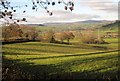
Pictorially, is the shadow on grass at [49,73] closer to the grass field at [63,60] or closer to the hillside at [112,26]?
the grass field at [63,60]

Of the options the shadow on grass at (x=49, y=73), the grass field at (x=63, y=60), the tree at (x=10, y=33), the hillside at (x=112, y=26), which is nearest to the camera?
the tree at (x=10, y=33)

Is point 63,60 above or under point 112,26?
under

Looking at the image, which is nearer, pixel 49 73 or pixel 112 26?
pixel 49 73

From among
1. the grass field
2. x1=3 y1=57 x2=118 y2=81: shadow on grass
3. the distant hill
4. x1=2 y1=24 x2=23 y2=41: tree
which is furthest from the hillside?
x1=2 y1=24 x2=23 y2=41: tree

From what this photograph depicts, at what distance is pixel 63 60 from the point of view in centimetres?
1359

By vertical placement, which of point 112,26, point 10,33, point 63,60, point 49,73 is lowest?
point 49,73

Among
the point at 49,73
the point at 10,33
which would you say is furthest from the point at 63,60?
the point at 10,33

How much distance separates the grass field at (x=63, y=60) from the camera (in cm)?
1326

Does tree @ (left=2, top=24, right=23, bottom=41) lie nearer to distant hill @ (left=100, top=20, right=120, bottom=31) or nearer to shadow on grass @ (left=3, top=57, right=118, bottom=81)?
shadow on grass @ (left=3, top=57, right=118, bottom=81)

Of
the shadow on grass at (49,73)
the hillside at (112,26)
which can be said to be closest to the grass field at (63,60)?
the shadow on grass at (49,73)

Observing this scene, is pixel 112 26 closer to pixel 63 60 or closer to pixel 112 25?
pixel 112 25

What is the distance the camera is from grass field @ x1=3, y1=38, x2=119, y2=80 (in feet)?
43.5

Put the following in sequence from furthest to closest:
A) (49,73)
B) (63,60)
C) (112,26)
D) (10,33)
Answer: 1. (112,26)
2. (63,60)
3. (49,73)
4. (10,33)

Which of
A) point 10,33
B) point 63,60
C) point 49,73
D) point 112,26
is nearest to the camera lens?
point 10,33
